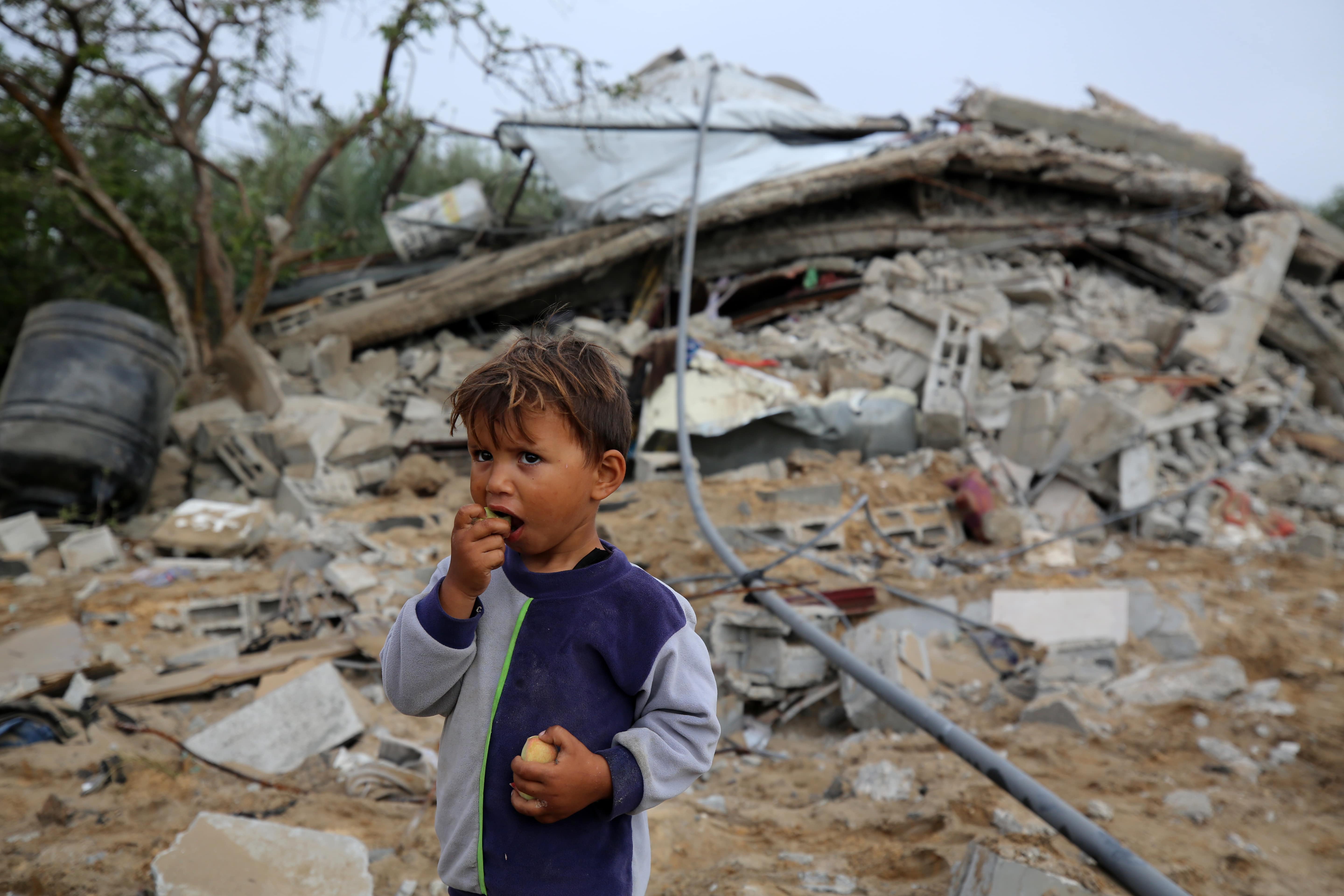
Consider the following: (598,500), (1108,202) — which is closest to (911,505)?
(598,500)

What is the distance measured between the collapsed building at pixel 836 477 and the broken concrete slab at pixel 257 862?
0.6 inches

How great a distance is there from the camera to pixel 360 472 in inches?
294

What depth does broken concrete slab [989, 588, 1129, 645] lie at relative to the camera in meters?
4.82

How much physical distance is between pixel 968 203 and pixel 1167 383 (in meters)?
4.03

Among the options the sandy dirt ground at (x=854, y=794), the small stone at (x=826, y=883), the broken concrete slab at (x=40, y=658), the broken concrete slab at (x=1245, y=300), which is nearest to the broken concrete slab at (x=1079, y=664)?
the sandy dirt ground at (x=854, y=794)

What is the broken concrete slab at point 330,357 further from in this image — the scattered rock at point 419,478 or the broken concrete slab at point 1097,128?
the broken concrete slab at point 1097,128

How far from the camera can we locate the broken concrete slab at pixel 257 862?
81.7 inches

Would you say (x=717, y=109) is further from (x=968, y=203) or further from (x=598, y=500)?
(x=598, y=500)

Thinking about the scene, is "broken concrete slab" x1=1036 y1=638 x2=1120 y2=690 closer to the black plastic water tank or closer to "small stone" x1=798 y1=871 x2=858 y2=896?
"small stone" x1=798 y1=871 x2=858 y2=896

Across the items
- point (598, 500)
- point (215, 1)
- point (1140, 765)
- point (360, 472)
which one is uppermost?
point (215, 1)

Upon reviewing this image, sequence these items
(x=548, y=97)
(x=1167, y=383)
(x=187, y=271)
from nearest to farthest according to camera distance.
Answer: (x=1167, y=383)
(x=548, y=97)
(x=187, y=271)

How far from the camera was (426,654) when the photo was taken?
3.93ft

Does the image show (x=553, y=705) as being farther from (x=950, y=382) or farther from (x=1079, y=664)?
(x=950, y=382)

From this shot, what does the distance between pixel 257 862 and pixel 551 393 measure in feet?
5.87
